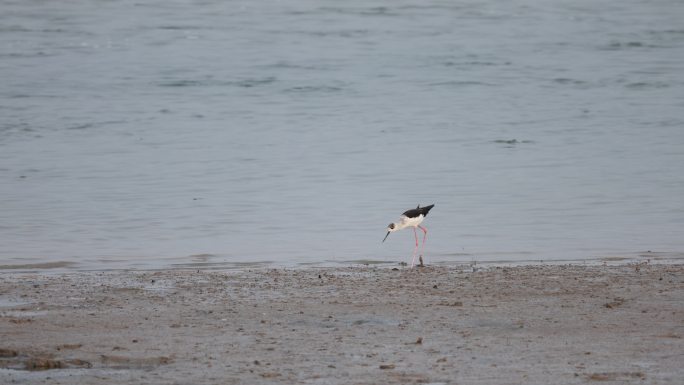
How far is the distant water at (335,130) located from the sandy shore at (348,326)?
57.7 inches

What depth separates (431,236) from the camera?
1226 cm

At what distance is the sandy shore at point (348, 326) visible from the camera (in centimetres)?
652

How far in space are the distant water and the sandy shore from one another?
147 cm

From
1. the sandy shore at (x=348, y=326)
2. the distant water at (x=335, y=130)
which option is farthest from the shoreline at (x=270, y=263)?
the sandy shore at (x=348, y=326)

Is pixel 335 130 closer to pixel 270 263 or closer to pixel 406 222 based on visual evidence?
pixel 406 222

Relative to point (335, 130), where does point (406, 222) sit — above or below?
above

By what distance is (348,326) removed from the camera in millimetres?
7668

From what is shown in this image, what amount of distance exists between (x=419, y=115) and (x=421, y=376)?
17.4 metres

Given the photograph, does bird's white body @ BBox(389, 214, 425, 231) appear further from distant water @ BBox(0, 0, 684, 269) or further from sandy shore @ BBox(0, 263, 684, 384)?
sandy shore @ BBox(0, 263, 684, 384)

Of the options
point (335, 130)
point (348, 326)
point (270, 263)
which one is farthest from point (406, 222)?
point (335, 130)

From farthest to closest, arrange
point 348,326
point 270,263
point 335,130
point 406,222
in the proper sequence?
point 335,130 → point 406,222 → point 270,263 → point 348,326

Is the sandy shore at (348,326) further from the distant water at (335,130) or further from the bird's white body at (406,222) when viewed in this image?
the distant water at (335,130)

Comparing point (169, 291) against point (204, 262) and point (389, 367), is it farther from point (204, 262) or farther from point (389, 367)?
point (389, 367)

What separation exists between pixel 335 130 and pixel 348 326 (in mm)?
14500
